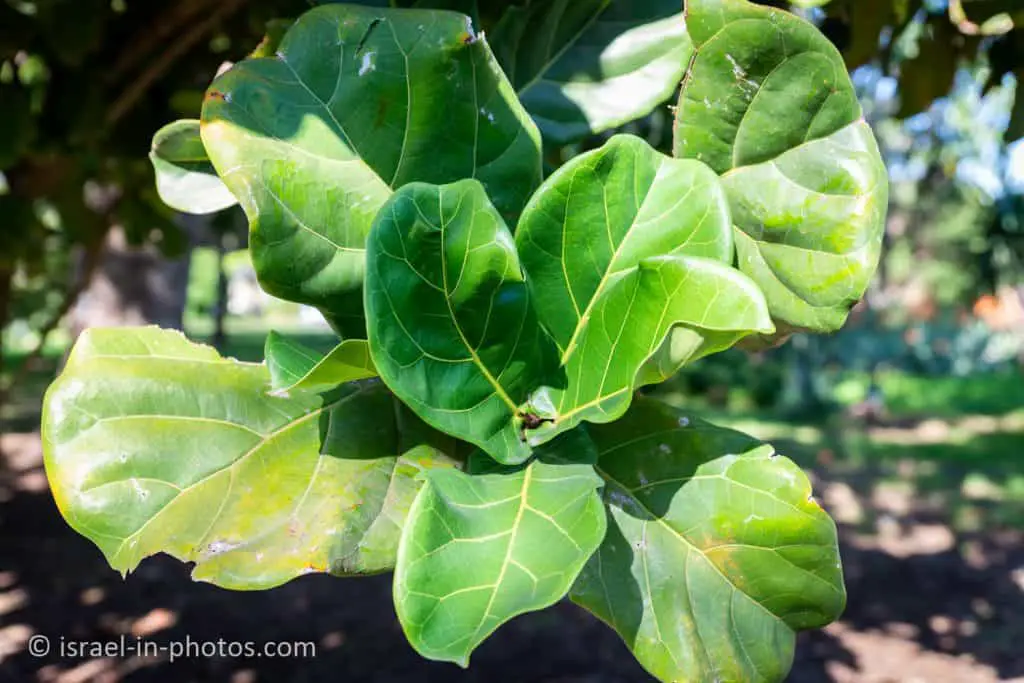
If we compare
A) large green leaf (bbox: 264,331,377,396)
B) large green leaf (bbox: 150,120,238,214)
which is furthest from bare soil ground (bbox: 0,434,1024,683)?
large green leaf (bbox: 264,331,377,396)

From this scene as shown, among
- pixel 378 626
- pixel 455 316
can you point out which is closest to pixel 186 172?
pixel 455 316

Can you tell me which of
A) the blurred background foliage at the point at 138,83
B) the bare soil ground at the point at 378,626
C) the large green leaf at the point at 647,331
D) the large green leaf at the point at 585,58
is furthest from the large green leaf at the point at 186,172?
the bare soil ground at the point at 378,626

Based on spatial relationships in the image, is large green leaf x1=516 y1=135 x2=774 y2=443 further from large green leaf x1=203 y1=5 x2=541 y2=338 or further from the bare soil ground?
the bare soil ground

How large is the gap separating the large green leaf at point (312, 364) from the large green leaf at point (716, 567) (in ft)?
0.78

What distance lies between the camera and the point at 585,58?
34.8 inches

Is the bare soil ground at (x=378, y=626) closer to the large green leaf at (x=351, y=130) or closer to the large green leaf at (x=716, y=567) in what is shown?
the large green leaf at (x=716, y=567)

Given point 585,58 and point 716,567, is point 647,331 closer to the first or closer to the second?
point 716,567

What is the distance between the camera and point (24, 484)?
22.1ft

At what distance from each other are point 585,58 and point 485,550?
1.77ft

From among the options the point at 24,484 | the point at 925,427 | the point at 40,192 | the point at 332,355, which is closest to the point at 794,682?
the point at 40,192

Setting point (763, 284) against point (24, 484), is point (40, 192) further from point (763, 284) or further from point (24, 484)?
point (24, 484)

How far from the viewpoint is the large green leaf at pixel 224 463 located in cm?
64

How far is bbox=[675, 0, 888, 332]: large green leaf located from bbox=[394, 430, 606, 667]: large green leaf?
0.26 m

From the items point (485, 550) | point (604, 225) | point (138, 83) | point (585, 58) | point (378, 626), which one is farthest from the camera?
point (378, 626)
